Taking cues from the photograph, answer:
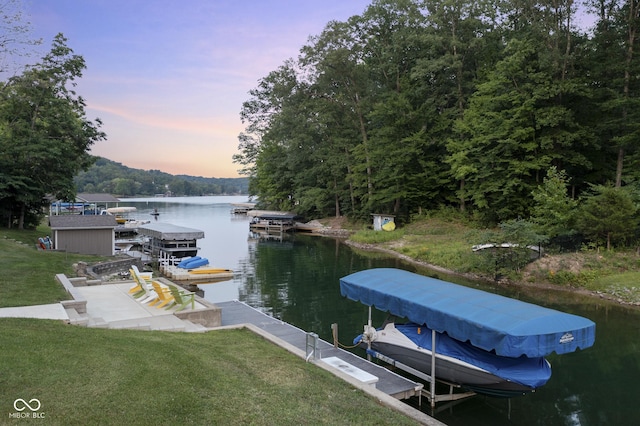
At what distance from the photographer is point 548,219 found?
28.9 m

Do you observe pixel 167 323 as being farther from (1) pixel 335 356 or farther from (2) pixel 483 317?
(2) pixel 483 317

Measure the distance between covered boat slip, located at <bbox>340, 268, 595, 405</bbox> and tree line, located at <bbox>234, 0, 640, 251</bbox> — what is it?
1785 centimetres

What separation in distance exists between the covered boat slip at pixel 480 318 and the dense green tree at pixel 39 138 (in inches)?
1201

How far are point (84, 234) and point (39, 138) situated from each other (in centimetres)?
1014

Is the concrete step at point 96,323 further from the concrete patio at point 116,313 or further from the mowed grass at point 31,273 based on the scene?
the mowed grass at point 31,273

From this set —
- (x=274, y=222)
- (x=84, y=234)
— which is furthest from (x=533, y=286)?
(x=274, y=222)

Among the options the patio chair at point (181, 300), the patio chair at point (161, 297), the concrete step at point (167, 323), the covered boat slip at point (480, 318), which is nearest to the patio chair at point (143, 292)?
the patio chair at point (161, 297)

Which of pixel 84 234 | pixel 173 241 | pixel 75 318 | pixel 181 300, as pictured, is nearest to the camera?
pixel 75 318

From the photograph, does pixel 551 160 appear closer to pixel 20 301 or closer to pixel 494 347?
pixel 494 347

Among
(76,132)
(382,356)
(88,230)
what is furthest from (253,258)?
(382,356)

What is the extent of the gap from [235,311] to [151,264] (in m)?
16.5

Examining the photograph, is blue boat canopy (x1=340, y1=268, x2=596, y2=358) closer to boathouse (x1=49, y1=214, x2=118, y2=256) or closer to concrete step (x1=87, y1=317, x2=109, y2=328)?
concrete step (x1=87, y1=317, x2=109, y2=328)

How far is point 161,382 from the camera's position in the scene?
7508 mm

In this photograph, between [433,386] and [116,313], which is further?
[116,313]
